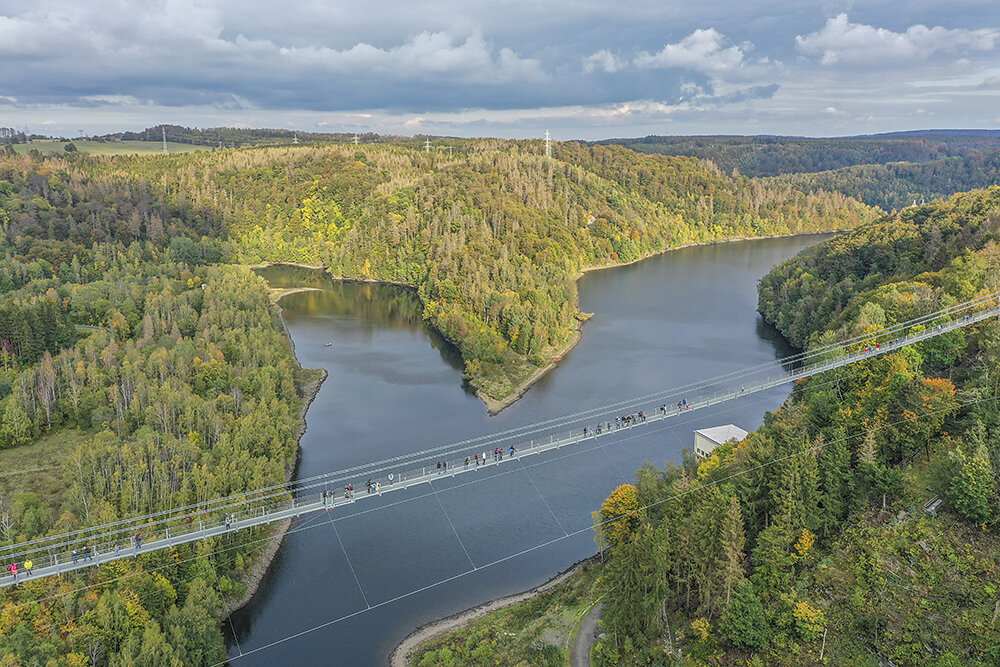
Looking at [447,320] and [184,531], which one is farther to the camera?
[447,320]

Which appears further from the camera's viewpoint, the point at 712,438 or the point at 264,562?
the point at 712,438

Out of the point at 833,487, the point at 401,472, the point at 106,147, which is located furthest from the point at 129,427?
the point at 106,147

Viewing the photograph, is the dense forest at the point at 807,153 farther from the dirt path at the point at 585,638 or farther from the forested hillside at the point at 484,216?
the dirt path at the point at 585,638

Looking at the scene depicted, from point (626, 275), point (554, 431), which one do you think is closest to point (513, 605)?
point (554, 431)

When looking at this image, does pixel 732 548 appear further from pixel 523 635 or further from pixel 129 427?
pixel 129 427

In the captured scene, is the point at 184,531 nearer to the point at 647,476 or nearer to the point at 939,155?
the point at 647,476

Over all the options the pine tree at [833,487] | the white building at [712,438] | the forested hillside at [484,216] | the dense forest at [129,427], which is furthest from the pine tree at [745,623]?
the forested hillside at [484,216]
